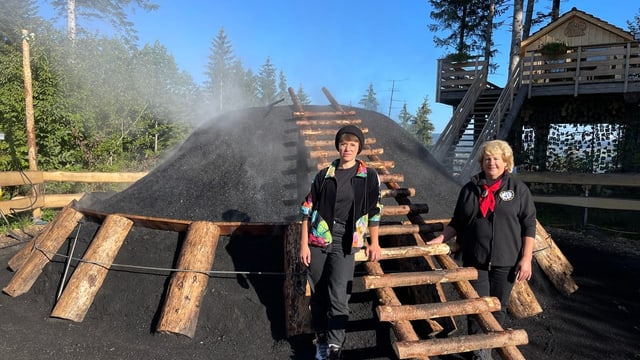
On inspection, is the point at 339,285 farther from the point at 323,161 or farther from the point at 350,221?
the point at 323,161

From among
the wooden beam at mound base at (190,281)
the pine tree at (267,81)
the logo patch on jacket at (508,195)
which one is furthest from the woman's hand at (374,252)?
the pine tree at (267,81)

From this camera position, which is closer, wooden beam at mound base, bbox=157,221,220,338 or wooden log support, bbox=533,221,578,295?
wooden beam at mound base, bbox=157,221,220,338

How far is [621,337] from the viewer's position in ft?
11.5

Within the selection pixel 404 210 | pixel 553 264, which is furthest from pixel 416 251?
pixel 553 264

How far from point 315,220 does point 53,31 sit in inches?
489

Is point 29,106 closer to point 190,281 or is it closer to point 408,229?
point 190,281

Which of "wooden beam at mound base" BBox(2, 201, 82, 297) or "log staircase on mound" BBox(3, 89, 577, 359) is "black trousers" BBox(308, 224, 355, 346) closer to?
"log staircase on mound" BBox(3, 89, 577, 359)

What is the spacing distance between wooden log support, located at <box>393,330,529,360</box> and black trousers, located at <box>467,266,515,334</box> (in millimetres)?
249

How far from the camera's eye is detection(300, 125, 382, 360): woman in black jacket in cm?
291

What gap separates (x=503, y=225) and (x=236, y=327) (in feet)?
7.75

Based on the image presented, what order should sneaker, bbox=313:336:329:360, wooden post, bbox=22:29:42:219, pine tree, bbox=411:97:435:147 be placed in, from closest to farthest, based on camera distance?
sneaker, bbox=313:336:329:360
wooden post, bbox=22:29:42:219
pine tree, bbox=411:97:435:147

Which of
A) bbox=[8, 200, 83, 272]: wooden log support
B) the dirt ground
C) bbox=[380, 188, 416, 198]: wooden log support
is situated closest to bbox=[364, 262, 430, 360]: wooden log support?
the dirt ground

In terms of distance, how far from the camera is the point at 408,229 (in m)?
3.79

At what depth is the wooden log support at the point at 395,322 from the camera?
2709mm
